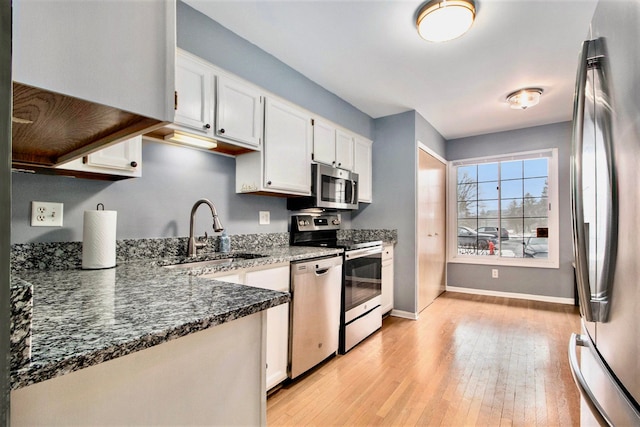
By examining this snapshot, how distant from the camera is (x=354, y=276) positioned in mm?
2744

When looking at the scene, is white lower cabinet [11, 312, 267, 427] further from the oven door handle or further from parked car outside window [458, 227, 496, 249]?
parked car outside window [458, 227, 496, 249]

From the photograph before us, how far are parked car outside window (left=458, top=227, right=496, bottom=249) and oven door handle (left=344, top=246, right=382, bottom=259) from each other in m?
2.31

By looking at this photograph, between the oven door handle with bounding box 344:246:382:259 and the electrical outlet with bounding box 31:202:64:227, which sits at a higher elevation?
the electrical outlet with bounding box 31:202:64:227

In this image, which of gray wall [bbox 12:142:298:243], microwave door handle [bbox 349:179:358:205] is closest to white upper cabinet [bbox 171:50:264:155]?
gray wall [bbox 12:142:298:243]

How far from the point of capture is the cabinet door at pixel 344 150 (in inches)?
126

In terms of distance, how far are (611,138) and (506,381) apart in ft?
6.78

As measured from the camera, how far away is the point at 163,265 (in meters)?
1.74

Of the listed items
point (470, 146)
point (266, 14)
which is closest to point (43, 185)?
point (266, 14)

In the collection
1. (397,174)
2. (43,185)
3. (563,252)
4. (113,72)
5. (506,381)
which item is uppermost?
(397,174)

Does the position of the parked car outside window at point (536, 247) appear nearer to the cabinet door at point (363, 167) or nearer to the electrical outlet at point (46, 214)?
the cabinet door at point (363, 167)

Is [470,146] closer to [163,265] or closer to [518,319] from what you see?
[518,319]

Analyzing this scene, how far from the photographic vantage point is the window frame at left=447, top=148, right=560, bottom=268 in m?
4.19

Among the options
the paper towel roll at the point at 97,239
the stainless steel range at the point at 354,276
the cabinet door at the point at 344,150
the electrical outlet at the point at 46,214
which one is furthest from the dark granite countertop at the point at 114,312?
the cabinet door at the point at 344,150

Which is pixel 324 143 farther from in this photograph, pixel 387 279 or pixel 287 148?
pixel 387 279
